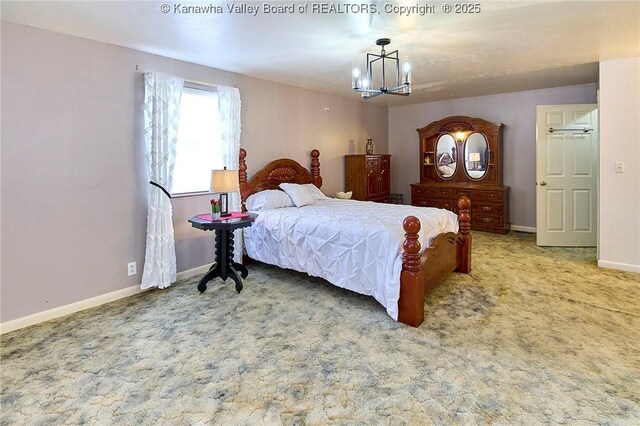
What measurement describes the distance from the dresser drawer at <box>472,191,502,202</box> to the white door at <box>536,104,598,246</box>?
79 centimetres

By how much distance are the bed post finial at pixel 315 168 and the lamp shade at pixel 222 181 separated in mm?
2103

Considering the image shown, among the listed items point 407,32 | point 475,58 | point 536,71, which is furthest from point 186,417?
point 536,71

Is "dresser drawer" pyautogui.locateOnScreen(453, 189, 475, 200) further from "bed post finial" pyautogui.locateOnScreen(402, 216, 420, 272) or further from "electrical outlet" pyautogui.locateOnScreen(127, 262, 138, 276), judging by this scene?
"electrical outlet" pyautogui.locateOnScreen(127, 262, 138, 276)

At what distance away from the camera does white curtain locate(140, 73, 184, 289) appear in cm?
353

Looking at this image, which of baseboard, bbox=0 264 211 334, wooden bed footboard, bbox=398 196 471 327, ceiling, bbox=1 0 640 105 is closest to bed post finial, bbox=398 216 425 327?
wooden bed footboard, bbox=398 196 471 327

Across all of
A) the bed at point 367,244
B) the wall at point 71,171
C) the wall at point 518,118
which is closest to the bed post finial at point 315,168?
the bed at point 367,244

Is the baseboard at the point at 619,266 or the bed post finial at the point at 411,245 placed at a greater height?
the bed post finial at the point at 411,245

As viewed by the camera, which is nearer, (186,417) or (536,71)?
(186,417)

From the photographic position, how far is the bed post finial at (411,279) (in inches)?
110

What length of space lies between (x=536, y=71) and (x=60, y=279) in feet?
18.3

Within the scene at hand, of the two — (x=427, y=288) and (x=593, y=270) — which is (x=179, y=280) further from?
(x=593, y=270)

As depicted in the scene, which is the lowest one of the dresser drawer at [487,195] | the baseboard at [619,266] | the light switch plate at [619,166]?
the baseboard at [619,266]

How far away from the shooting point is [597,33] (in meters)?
3.19

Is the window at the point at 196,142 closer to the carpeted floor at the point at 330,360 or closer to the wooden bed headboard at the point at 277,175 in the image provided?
the wooden bed headboard at the point at 277,175
